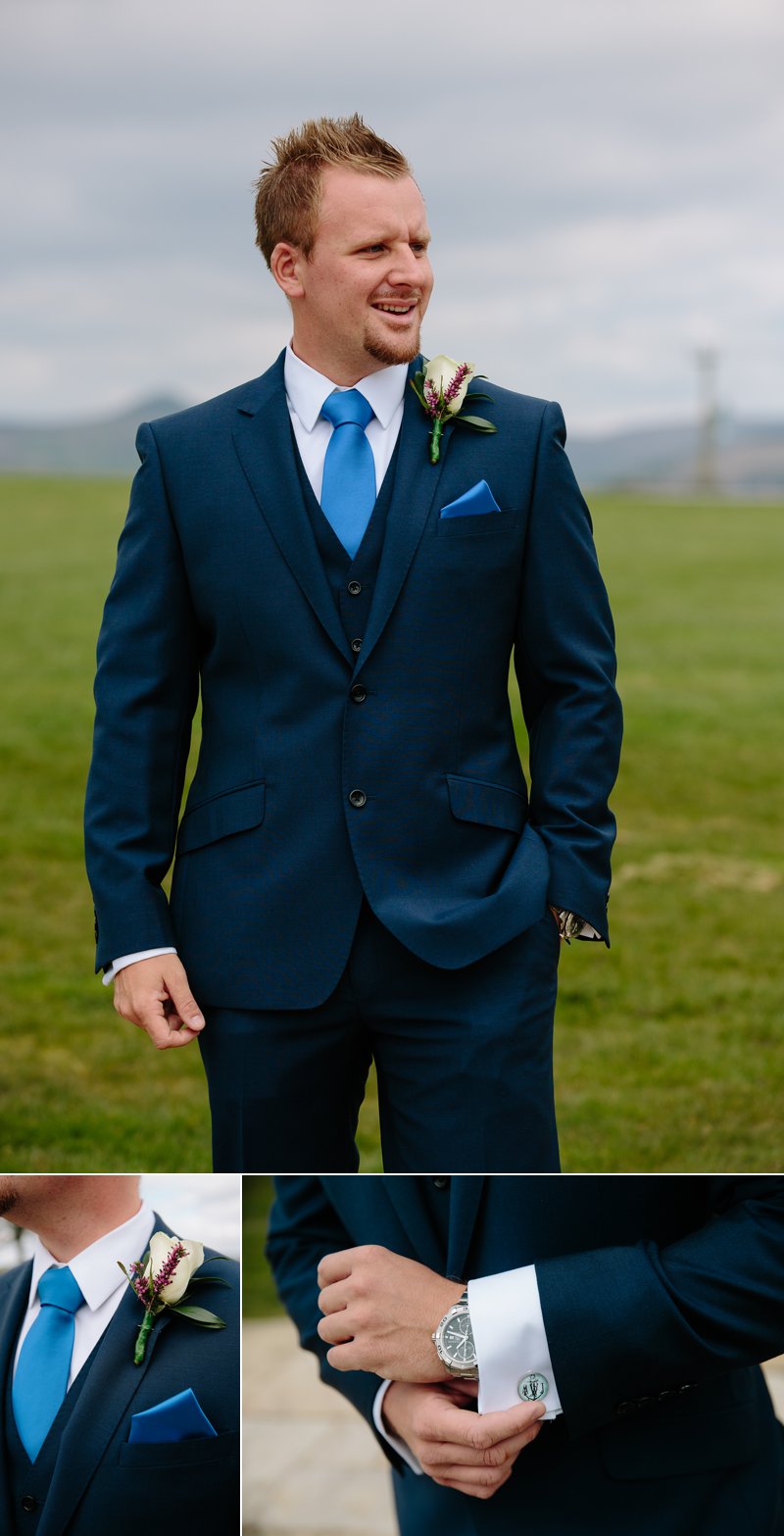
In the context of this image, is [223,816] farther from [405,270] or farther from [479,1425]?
[479,1425]

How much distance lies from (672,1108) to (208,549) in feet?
11.2

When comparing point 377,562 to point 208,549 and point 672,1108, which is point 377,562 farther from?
point 672,1108

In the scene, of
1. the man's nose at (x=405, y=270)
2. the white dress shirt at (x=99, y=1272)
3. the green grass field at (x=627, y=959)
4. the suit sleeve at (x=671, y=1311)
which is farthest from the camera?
the green grass field at (x=627, y=959)

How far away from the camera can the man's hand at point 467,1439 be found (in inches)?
69.5

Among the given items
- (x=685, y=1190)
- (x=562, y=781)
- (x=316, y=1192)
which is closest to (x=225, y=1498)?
(x=316, y=1192)

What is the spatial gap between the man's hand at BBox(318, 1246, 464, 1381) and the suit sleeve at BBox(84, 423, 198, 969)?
692 millimetres

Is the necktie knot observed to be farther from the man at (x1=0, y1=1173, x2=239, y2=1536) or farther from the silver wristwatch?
the silver wristwatch

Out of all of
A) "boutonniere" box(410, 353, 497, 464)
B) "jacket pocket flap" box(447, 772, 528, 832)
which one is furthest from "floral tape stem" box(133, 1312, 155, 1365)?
"boutonniere" box(410, 353, 497, 464)

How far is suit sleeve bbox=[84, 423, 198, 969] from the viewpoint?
242 cm

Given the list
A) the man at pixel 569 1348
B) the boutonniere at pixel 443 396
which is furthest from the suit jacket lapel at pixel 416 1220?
the boutonniere at pixel 443 396

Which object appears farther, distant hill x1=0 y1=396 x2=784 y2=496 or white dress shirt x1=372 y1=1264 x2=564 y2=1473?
distant hill x1=0 y1=396 x2=784 y2=496

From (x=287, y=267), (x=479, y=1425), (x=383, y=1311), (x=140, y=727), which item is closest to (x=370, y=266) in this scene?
(x=287, y=267)

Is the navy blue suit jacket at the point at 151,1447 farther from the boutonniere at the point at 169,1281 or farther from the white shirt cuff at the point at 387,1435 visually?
the white shirt cuff at the point at 387,1435

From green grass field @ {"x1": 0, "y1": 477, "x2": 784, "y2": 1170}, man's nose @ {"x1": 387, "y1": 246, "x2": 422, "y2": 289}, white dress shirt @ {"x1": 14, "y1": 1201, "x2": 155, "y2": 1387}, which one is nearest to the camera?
white dress shirt @ {"x1": 14, "y1": 1201, "x2": 155, "y2": 1387}
